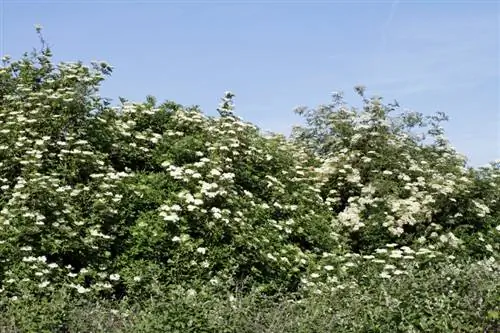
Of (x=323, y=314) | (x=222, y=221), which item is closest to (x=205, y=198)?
(x=222, y=221)

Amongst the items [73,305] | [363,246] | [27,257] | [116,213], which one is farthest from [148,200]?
[363,246]

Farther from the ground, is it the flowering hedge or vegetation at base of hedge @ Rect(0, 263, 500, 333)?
the flowering hedge

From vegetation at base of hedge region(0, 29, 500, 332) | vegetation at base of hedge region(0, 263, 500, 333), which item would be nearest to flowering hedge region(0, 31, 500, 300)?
vegetation at base of hedge region(0, 29, 500, 332)

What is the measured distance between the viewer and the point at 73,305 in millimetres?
6484

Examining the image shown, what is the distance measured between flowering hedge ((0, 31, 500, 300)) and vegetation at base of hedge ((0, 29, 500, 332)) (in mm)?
26

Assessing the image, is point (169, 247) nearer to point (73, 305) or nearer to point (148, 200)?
point (148, 200)

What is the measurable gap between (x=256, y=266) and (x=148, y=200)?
67.2 inches

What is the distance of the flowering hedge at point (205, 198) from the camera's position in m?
7.99

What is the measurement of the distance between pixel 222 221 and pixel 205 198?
1.45 ft

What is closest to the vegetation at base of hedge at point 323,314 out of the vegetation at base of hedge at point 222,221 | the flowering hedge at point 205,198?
the vegetation at base of hedge at point 222,221

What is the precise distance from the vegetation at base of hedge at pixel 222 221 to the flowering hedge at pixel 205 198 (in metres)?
0.03

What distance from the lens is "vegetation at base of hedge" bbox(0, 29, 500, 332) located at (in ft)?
20.0

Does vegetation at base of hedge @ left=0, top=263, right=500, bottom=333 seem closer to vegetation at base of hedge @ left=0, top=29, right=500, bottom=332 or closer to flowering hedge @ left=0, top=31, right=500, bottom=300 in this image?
vegetation at base of hedge @ left=0, top=29, right=500, bottom=332

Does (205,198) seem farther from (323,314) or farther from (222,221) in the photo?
(323,314)
